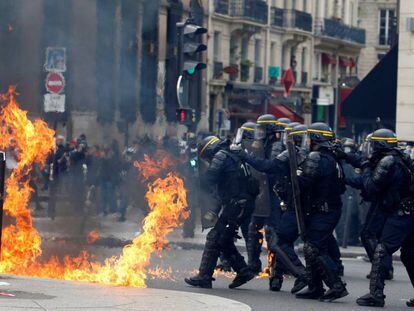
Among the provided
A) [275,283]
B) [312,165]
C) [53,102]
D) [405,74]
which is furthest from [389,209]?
[405,74]

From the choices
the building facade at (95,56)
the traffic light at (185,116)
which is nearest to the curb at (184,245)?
the building facade at (95,56)

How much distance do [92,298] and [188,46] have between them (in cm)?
874

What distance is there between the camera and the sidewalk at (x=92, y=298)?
9703 millimetres

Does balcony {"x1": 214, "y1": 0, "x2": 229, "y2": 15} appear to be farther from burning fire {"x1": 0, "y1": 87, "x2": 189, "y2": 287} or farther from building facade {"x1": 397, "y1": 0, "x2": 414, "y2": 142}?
burning fire {"x1": 0, "y1": 87, "x2": 189, "y2": 287}

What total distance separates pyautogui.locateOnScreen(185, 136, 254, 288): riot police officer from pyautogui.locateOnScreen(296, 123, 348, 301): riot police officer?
0.88m

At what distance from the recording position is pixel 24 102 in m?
15.7

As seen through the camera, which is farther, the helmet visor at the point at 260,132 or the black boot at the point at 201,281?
the helmet visor at the point at 260,132

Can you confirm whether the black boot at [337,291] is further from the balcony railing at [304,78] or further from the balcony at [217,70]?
the balcony railing at [304,78]

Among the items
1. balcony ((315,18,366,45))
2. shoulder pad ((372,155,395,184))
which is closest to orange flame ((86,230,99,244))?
shoulder pad ((372,155,395,184))

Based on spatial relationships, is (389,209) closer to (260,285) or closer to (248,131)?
(260,285)

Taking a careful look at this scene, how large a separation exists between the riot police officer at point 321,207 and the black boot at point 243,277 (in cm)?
79

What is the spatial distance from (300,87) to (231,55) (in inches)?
260

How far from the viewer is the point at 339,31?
56.2 m

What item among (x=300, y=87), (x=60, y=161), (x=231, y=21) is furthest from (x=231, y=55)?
(x=60, y=161)
